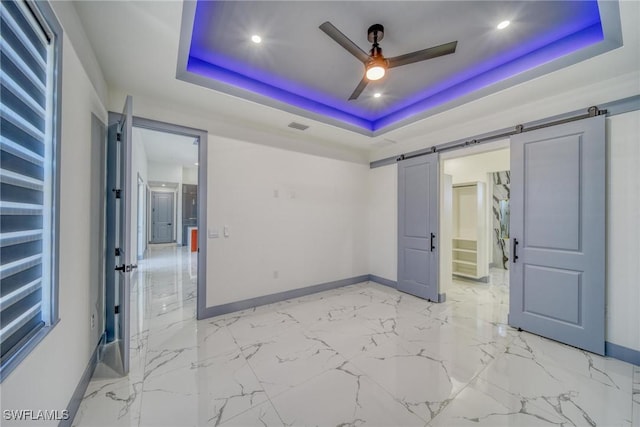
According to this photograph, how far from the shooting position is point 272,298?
3.88 m

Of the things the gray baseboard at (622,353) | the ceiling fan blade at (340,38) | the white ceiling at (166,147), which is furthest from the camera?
the white ceiling at (166,147)

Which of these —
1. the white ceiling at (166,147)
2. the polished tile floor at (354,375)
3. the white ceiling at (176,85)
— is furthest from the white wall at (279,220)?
the white ceiling at (166,147)

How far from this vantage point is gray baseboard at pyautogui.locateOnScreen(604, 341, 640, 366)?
7.68 ft

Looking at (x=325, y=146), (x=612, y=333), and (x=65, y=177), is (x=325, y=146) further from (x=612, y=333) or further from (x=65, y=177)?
(x=612, y=333)

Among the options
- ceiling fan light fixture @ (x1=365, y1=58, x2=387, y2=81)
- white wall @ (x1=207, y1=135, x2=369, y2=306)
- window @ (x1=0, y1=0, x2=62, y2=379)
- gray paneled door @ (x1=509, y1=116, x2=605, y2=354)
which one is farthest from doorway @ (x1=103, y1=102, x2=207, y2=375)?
gray paneled door @ (x1=509, y1=116, x2=605, y2=354)

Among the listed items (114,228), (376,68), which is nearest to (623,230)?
(376,68)

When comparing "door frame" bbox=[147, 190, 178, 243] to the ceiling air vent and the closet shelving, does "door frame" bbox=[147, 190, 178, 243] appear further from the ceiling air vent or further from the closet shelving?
the closet shelving

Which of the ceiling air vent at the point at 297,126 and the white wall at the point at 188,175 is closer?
the ceiling air vent at the point at 297,126

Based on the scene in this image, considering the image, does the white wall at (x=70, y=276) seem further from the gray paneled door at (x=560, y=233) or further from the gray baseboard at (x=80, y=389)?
the gray paneled door at (x=560, y=233)

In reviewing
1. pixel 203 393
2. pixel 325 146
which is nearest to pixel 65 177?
pixel 203 393

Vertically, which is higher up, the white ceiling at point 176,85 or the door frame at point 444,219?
the white ceiling at point 176,85

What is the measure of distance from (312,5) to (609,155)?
321cm

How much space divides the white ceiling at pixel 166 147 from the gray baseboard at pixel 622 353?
7.02m

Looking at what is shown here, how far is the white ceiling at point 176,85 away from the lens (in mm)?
1782
